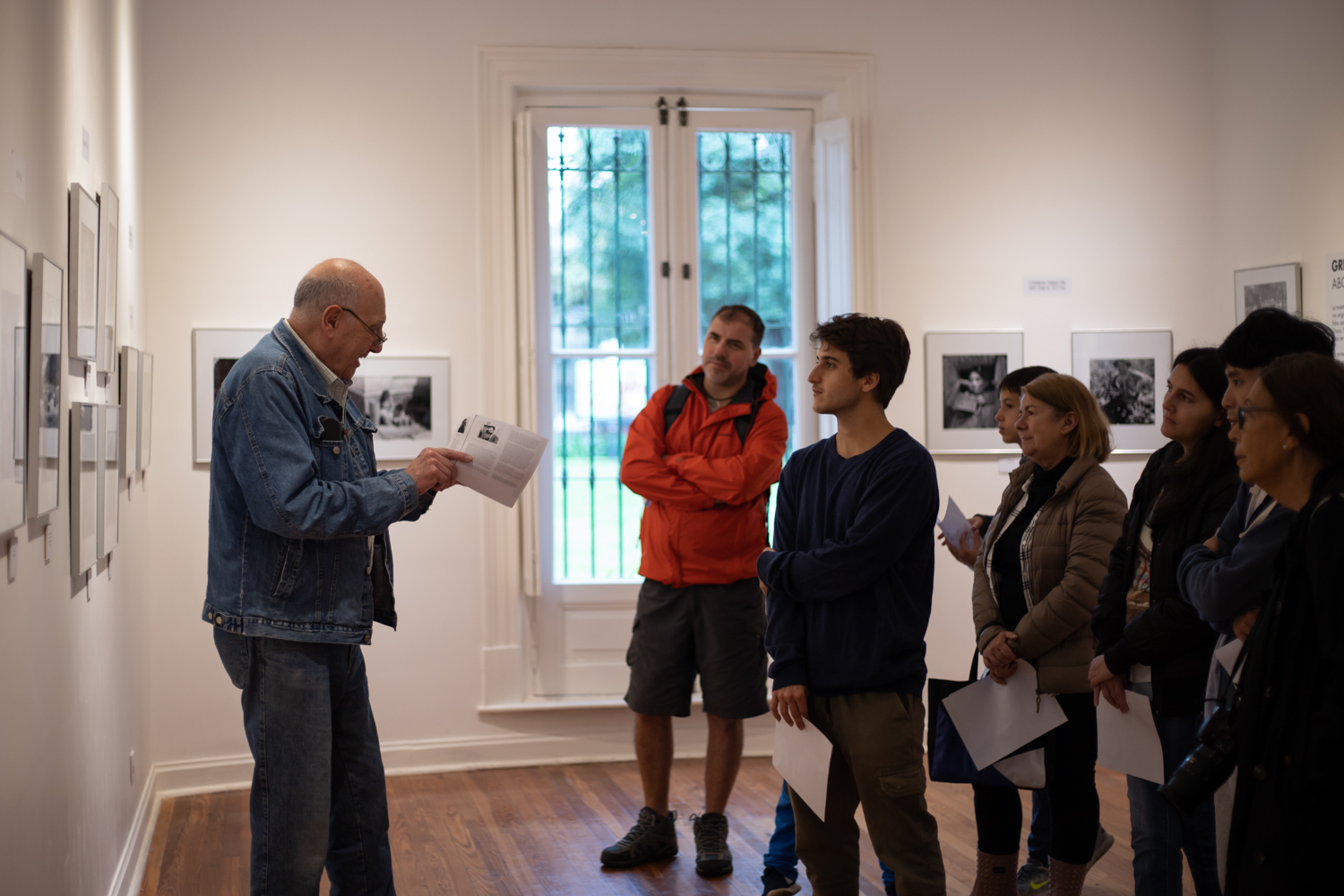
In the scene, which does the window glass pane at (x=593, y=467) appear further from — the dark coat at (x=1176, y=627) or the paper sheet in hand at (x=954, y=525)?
the dark coat at (x=1176, y=627)

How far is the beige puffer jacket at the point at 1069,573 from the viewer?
2.98 metres

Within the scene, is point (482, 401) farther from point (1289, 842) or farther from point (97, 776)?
point (1289, 842)

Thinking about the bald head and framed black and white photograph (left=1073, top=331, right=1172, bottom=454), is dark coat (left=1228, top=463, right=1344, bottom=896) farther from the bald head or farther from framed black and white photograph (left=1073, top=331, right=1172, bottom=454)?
framed black and white photograph (left=1073, top=331, right=1172, bottom=454)

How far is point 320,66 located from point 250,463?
3279 mm

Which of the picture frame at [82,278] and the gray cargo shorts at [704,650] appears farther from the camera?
the gray cargo shorts at [704,650]

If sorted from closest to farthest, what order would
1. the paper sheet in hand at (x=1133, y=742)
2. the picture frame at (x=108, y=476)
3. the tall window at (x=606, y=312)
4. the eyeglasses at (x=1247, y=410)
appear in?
the eyeglasses at (x=1247, y=410) → the paper sheet in hand at (x=1133, y=742) → the picture frame at (x=108, y=476) → the tall window at (x=606, y=312)

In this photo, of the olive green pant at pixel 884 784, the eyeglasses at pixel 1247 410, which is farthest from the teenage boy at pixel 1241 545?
the olive green pant at pixel 884 784

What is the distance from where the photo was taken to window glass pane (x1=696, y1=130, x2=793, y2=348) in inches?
218

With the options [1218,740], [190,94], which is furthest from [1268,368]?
[190,94]

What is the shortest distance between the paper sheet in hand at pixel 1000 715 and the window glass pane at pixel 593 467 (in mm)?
2591

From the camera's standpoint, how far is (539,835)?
4.21 meters

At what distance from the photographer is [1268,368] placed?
202cm

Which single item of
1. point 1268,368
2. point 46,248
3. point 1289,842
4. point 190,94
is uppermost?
point 190,94

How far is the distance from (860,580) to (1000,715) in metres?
0.85
